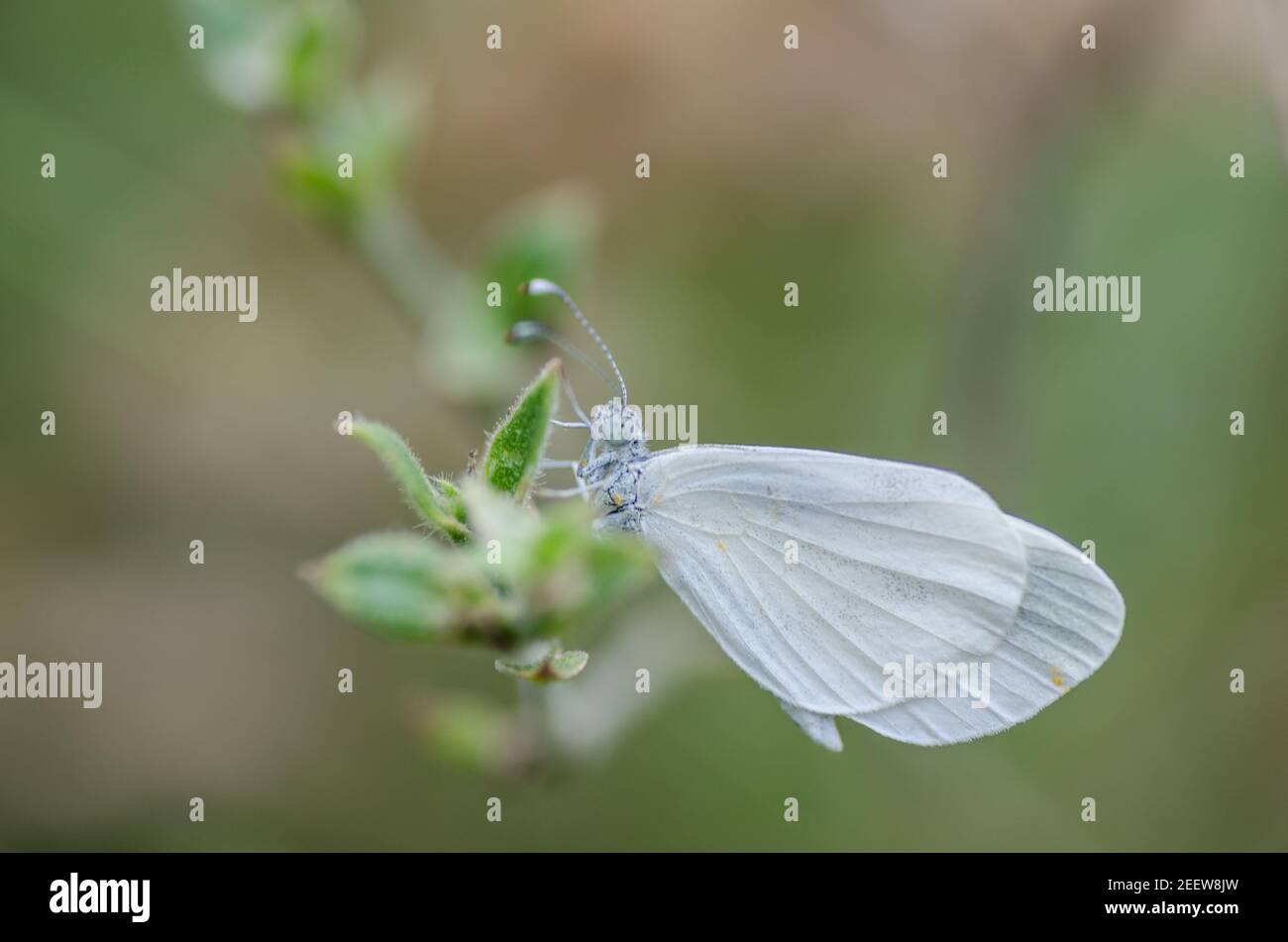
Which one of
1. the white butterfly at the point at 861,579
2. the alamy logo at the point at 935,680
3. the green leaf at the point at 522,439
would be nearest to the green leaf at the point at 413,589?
the green leaf at the point at 522,439

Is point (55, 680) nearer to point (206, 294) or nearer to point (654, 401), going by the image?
point (206, 294)

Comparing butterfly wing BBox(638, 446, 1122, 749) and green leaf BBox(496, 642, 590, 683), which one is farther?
butterfly wing BBox(638, 446, 1122, 749)

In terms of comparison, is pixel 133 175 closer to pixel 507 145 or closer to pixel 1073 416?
pixel 507 145

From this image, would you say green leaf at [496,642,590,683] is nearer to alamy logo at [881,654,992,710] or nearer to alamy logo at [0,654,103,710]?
alamy logo at [881,654,992,710]

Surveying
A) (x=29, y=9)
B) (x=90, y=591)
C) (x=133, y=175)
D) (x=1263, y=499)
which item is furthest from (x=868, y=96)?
(x=90, y=591)

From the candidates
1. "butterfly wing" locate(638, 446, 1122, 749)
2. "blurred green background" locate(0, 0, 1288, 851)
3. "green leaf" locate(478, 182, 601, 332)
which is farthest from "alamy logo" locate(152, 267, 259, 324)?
"butterfly wing" locate(638, 446, 1122, 749)

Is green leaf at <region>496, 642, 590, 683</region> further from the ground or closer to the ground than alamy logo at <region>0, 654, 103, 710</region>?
further from the ground
